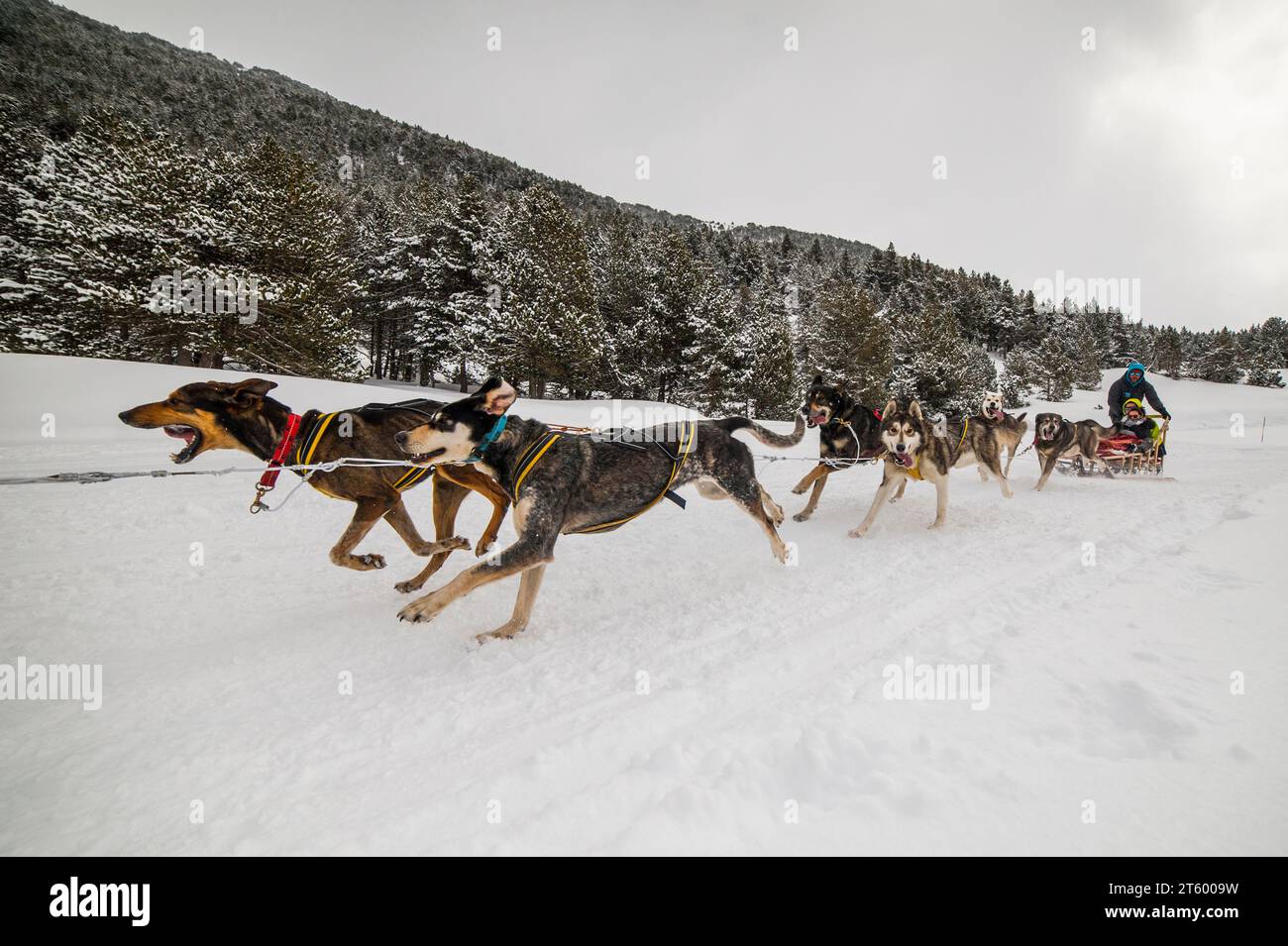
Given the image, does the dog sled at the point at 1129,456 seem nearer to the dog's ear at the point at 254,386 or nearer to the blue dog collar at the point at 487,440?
the blue dog collar at the point at 487,440

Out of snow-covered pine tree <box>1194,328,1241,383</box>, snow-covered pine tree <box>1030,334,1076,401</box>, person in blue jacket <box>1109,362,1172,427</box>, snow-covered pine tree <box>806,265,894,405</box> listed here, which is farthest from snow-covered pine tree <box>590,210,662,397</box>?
snow-covered pine tree <box>1194,328,1241,383</box>

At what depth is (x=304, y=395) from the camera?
1491cm

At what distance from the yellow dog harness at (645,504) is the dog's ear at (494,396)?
35 cm

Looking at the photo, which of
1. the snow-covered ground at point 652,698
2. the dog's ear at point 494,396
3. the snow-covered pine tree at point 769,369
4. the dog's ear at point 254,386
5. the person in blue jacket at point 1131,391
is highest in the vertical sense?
the snow-covered pine tree at point 769,369

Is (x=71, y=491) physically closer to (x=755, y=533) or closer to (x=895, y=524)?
(x=755, y=533)

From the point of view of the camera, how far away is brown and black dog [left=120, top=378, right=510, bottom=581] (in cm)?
387

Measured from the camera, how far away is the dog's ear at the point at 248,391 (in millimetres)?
4043

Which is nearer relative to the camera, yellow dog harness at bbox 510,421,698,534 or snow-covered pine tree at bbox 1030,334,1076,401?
yellow dog harness at bbox 510,421,698,534

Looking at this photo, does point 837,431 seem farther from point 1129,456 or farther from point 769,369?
point 769,369

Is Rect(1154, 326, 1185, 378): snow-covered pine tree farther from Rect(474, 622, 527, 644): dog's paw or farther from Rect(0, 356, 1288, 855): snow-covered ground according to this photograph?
Rect(474, 622, 527, 644): dog's paw

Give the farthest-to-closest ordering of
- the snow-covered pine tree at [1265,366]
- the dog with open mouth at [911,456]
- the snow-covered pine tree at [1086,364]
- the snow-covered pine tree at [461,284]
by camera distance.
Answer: the snow-covered pine tree at [1265,366] → the snow-covered pine tree at [1086,364] → the snow-covered pine tree at [461,284] → the dog with open mouth at [911,456]

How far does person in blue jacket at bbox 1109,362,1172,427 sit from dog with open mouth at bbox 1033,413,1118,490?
1.12 meters

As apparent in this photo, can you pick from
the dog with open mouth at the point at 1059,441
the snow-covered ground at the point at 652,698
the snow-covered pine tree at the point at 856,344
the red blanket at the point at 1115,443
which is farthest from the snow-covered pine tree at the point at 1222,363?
the snow-covered ground at the point at 652,698
